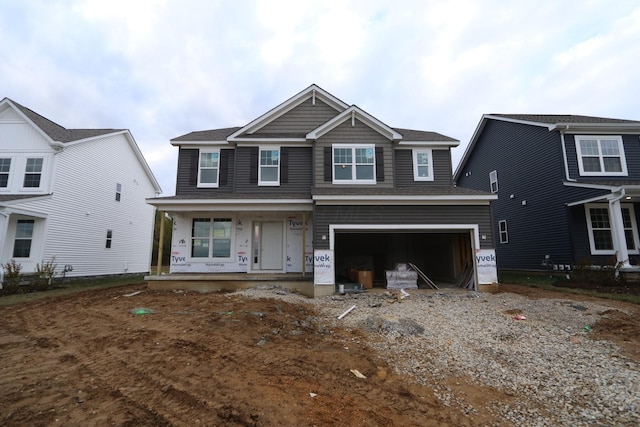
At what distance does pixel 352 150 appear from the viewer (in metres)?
12.0

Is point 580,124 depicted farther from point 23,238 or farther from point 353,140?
point 23,238

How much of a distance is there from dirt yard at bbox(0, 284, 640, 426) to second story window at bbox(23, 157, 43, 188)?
9.54m

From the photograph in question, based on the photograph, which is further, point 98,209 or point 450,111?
point 450,111

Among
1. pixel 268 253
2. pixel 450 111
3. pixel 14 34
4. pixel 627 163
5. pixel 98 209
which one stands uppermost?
pixel 450 111

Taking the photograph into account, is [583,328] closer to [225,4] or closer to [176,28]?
[225,4]

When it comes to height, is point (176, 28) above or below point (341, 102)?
above

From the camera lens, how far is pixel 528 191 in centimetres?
1473

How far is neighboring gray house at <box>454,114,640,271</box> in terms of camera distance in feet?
38.8

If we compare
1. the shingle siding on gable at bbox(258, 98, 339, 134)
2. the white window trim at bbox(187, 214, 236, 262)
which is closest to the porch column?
the shingle siding on gable at bbox(258, 98, 339, 134)

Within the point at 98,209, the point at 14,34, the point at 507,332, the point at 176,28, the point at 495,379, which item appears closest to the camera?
the point at 495,379

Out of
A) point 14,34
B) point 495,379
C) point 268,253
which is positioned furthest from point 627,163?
point 14,34

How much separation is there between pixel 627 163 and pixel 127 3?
2158 cm

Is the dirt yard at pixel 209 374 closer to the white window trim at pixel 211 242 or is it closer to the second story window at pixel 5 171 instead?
the white window trim at pixel 211 242

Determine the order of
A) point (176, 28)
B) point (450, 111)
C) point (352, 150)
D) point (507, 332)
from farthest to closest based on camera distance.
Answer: point (450, 111), point (176, 28), point (352, 150), point (507, 332)
